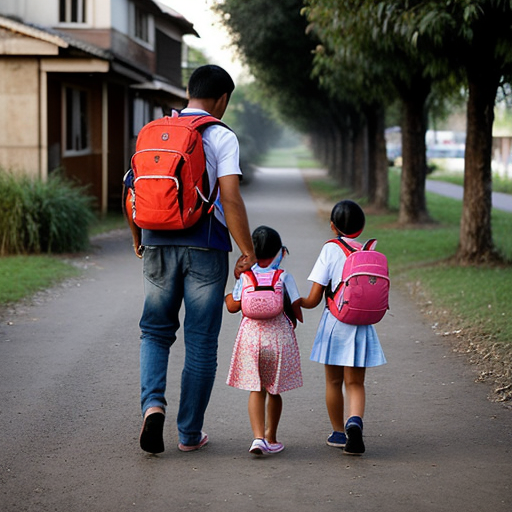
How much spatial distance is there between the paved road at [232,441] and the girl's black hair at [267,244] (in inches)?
40.9

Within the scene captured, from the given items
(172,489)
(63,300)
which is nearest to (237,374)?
(172,489)

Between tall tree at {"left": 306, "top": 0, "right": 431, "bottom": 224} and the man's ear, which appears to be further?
tall tree at {"left": 306, "top": 0, "right": 431, "bottom": 224}

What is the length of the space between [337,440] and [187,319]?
1.05 m

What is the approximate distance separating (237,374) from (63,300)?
568 cm

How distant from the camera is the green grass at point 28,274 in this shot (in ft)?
34.3

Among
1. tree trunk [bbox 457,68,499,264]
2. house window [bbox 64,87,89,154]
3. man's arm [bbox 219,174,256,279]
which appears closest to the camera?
man's arm [bbox 219,174,256,279]

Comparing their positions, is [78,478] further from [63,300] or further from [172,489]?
→ [63,300]

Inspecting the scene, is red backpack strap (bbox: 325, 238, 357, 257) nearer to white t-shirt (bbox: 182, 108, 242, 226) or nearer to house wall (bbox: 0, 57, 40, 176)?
white t-shirt (bbox: 182, 108, 242, 226)

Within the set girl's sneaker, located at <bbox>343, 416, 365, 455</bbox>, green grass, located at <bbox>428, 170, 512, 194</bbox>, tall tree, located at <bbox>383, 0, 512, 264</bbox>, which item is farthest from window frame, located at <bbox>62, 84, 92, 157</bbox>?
green grass, located at <bbox>428, 170, 512, 194</bbox>

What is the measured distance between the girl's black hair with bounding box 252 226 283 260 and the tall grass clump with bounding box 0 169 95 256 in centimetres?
917

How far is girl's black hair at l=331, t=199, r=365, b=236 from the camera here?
5086 mm

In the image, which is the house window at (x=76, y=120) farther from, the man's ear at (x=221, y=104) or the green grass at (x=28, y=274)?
the man's ear at (x=221, y=104)

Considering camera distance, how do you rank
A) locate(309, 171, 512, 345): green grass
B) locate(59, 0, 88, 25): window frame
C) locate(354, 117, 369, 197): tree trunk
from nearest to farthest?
locate(309, 171, 512, 345): green grass → locate(59, 0, 88, 25): window frame → locate(354, 117, 369, 197): tree trunk

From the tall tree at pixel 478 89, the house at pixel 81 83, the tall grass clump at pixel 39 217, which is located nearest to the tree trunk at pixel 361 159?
the house at pixel 81 83
